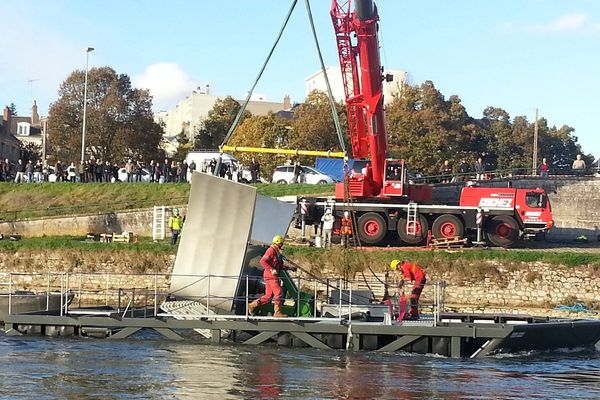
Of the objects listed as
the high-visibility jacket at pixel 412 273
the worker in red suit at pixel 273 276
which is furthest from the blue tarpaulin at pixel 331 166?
the worker in red suit at pixel 273 276

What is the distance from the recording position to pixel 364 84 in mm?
36344

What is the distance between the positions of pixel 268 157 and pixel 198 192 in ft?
162

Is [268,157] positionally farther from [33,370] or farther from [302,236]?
[33,370]

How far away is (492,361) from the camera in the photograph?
21.3 meters

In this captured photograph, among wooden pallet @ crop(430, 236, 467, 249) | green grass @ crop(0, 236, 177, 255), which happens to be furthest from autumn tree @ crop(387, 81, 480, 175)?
green grass @ crop(0, 236, 177, 255)

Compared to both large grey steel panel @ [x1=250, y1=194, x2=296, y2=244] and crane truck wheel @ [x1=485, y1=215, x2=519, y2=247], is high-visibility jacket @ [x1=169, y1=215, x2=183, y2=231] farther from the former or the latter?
large grey steel panel @ [x1=250, y1=194, x2=296, y2=244]

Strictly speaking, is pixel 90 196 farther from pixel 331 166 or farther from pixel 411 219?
pixel 411 219

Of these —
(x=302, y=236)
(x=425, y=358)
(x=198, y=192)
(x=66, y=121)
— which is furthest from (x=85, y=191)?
(x=425, y=358)

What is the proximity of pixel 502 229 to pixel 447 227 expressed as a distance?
2.25m

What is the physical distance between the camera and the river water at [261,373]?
17234 mm

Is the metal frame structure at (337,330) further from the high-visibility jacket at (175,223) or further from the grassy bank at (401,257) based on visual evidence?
the high-visibility jacket at (175,223)

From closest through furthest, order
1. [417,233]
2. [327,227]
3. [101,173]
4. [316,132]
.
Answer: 1. [327,227]
2. [417,233]
3. [101,173]
4. [316,132]

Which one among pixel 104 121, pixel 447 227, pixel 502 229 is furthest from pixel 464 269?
pixel 104 121

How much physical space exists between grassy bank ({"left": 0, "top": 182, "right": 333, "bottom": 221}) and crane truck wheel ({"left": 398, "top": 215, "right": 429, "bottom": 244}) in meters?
6.95
